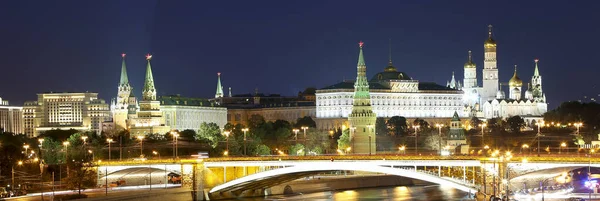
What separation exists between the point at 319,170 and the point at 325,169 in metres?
1.19

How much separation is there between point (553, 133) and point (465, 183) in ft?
273

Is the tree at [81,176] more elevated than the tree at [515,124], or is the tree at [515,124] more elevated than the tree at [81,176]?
the tree at [515,124]

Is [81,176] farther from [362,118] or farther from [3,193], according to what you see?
[362,118]

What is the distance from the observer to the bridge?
80.6 metres

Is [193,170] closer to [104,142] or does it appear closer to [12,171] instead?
[12,171]

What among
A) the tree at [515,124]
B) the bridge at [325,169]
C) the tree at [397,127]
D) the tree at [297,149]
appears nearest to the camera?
the bridge at [325,169]

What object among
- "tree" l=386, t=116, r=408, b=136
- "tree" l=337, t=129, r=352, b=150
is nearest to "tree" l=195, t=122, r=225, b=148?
"tree" l=337, t=129, r=352, b=150

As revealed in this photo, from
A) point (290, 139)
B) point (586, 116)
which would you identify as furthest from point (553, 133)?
point (290, 139)

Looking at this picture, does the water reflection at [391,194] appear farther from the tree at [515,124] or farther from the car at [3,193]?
the tree at [515,124]

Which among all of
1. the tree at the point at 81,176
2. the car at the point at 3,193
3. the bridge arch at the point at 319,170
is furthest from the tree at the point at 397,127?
the car at the point at 3,193

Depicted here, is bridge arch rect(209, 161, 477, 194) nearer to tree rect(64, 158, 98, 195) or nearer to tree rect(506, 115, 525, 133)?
tree rect(64, 158, 98, 195)

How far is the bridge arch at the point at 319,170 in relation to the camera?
82812 mm

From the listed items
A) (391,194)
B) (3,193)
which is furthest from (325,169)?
(3,193)

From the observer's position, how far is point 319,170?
90.5 metres
